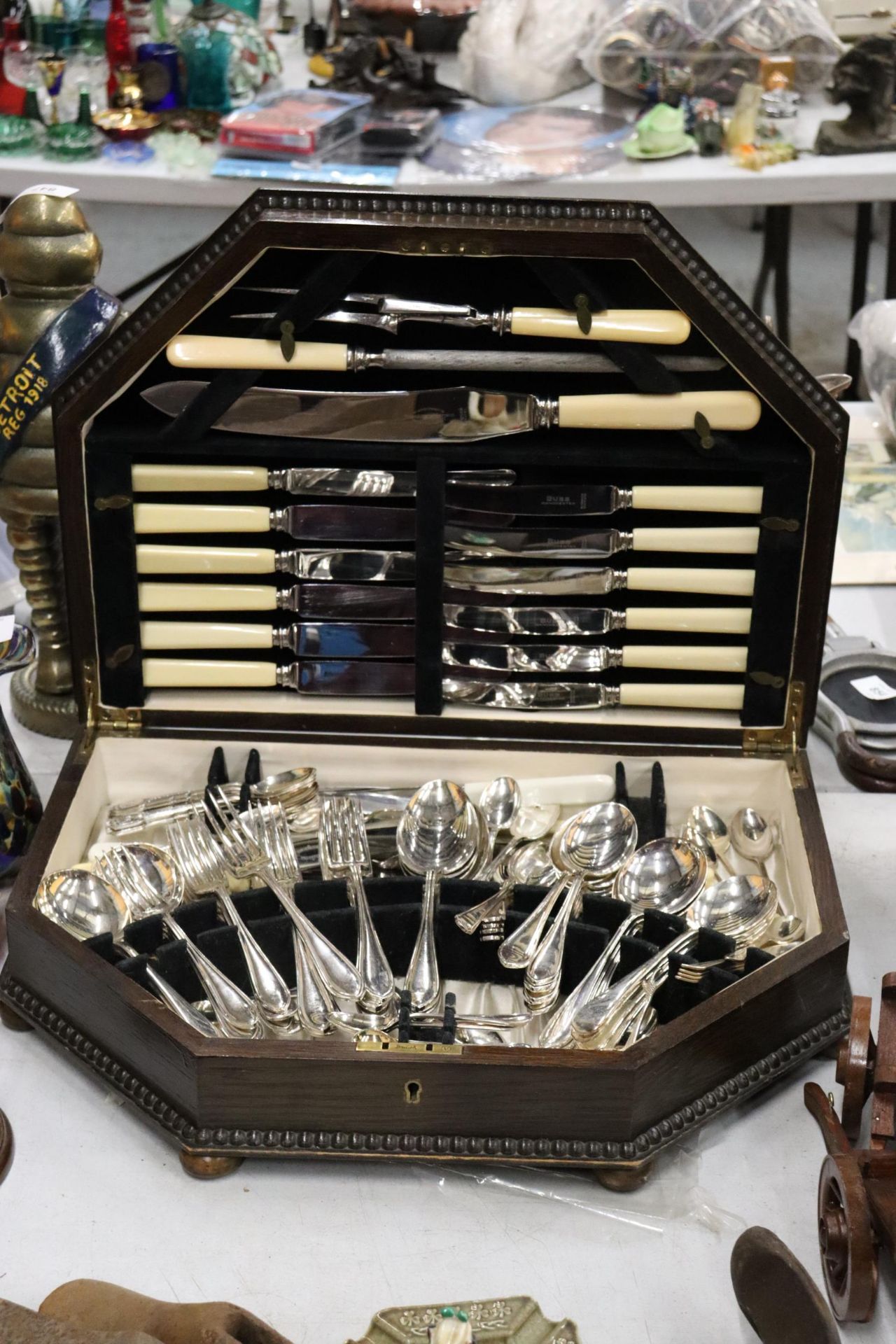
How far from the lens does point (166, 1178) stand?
0.80 m

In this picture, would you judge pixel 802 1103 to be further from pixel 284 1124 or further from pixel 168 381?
pixel 168 381

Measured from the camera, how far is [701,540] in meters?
1.04

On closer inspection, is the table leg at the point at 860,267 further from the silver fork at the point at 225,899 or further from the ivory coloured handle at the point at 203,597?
the silver fork at the point at 225,899

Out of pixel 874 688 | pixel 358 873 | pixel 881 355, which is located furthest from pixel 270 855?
pixel 881 355

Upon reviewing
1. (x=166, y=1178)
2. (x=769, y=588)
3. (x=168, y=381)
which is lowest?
(x=166, y=1178)

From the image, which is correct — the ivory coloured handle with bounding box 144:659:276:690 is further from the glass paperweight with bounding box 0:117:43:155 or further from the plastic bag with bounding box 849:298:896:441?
the glass paperweight with bounding box 0:117:43:155

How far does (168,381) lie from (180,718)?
249 mm

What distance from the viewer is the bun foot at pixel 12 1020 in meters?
0.88

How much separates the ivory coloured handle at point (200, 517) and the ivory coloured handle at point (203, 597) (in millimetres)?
45

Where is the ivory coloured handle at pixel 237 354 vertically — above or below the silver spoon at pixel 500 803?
above

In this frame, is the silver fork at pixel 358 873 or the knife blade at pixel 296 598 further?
the knife blade at pixel 296 598

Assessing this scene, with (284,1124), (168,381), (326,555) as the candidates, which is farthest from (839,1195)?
(168,381)

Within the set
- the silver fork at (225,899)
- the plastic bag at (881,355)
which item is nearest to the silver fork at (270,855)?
the silver fork at (225,899)

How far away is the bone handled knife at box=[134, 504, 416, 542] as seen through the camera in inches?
40.9
